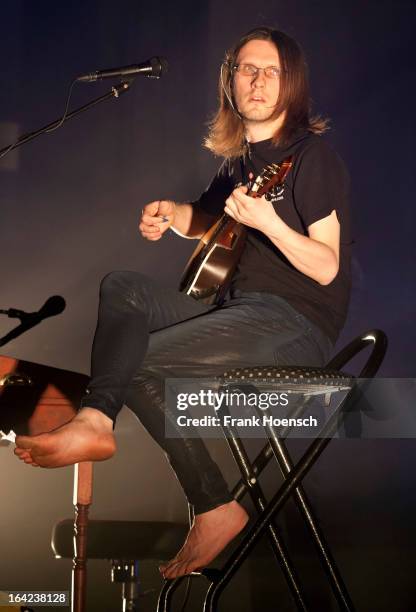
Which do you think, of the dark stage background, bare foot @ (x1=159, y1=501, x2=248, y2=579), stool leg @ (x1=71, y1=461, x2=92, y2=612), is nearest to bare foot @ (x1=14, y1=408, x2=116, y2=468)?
bare foot @ (x1=159, y1=501, x2=248, y2=579)

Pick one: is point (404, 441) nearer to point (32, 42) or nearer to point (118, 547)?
point (118, 547)

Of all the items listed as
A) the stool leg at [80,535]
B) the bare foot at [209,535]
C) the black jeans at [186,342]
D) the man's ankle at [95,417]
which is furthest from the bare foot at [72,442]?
the stool leg at [80,535]

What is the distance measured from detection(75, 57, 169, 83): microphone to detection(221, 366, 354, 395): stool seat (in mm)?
903

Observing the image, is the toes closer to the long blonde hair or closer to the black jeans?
the black jeans

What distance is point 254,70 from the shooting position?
1.93 metres

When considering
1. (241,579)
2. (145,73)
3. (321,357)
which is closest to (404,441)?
(241,579)

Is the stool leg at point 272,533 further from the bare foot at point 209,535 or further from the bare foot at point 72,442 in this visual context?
the bare foot at point 72,442

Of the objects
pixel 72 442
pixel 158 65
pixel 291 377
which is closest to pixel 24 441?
pixel 72 442

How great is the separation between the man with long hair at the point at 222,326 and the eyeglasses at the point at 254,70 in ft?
0.57

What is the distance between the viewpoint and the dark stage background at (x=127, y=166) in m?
2.59

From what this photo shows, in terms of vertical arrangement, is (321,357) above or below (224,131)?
below

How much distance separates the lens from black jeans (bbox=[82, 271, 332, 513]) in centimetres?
160

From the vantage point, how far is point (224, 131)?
2201 mm

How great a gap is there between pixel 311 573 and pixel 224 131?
1546 millimetres
